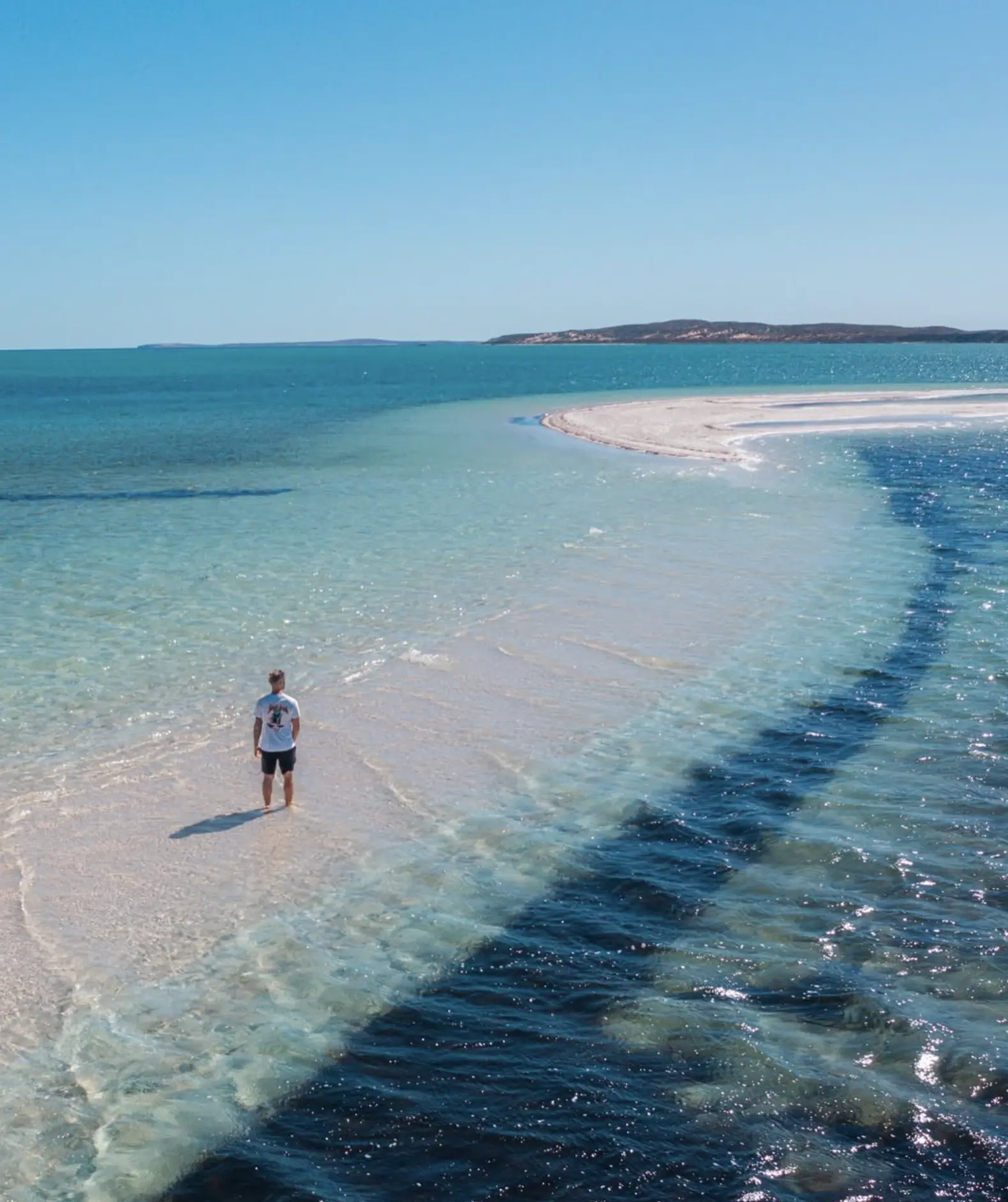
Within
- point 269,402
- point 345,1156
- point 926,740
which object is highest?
point 269,402

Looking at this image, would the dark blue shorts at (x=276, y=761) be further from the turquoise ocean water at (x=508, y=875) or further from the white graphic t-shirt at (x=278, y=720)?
the turquoise ocean water at (x=508, y=875)

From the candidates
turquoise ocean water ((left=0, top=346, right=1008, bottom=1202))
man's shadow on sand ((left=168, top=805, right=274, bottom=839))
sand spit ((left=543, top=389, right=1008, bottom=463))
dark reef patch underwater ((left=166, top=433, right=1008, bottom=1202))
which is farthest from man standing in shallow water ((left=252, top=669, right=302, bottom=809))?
sand spit ((left=543, top=389, right=1008, bottom=463))

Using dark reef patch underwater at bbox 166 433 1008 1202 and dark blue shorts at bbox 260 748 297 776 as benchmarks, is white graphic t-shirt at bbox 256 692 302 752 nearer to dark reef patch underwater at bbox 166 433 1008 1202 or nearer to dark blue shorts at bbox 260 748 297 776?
dark blue shorts at bbox 260 748 297 776

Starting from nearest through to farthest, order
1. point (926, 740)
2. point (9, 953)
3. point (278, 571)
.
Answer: point (9, 953), point (926, 740), point (278, 571)

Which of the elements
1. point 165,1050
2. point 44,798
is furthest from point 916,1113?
point 44,798

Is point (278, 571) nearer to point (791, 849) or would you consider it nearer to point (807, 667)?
point (807, 667)

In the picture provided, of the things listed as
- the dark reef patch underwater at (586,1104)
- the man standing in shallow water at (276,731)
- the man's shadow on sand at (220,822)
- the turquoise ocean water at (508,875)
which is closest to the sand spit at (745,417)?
the turquoise ocean water at (508,875)
